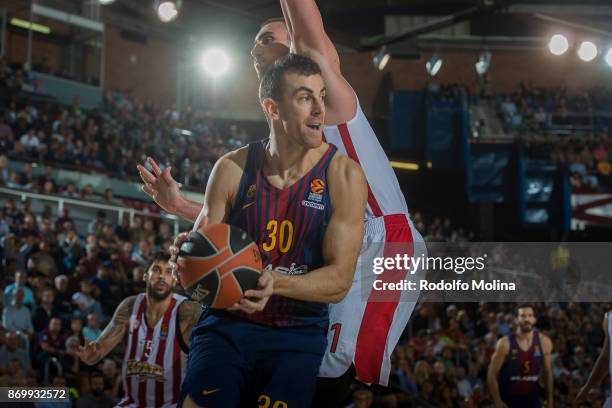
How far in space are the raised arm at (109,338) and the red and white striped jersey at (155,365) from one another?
11cm

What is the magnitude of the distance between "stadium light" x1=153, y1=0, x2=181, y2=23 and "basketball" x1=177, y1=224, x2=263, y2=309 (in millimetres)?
12455

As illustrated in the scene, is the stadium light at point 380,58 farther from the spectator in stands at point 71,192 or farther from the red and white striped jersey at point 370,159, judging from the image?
the red and white striped jersey at point 370,159

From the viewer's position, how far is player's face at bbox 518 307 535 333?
885 centimetres

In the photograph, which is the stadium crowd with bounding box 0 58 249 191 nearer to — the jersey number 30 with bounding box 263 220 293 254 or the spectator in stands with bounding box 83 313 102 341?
the spectator in stands with bounding box 83 313 102 341

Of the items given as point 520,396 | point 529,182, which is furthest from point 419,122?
point 520,396

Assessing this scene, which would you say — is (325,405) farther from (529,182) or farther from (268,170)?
(529,182)

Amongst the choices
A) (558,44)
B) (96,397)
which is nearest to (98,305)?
(96,397)

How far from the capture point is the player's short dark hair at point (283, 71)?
11.6 feet

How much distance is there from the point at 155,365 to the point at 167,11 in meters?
10.5

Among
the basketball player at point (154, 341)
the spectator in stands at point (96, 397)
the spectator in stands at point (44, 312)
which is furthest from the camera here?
the spectator in stands at point (44, 312)

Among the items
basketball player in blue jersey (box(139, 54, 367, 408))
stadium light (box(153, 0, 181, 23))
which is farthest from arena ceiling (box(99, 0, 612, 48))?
basketball player in blue jersey (box(139, 54, 367, 408))

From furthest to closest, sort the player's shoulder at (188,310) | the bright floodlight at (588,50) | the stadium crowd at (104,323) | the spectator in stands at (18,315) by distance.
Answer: the bright floodlight at (588,50) → the spectator in stands at (18,315) → the stadium crowd at (104,323) → the player's shoulder at (188,310)

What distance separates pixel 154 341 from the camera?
5.93m

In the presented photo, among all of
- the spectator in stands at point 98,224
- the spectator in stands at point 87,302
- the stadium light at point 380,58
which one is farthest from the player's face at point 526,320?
the stadium light at point 380,58
